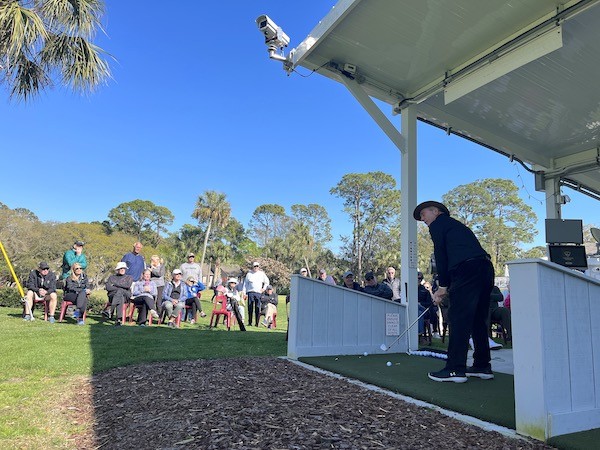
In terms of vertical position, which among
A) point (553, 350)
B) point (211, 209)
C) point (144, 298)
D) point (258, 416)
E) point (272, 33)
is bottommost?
point (258, 416)

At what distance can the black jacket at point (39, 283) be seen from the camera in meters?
8.20

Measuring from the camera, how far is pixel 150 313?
27.5 feet

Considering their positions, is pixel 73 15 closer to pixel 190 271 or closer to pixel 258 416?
pixel 190 271

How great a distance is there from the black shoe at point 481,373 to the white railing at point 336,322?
1.62 metres

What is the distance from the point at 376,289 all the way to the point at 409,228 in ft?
4.74

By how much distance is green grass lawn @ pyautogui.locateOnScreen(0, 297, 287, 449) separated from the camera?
8.65 ft

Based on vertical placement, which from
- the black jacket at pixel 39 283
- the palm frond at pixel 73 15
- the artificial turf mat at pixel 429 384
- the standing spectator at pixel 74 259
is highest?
the palm frond at pixel 73 15

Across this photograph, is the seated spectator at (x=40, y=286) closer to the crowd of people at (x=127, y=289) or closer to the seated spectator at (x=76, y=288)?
the crowd of people at (x=127, y=289)

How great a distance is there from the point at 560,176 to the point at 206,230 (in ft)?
118

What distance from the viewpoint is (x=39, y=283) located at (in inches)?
324

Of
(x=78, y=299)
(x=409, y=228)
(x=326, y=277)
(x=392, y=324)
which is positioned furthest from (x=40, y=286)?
(x=409, y=228)

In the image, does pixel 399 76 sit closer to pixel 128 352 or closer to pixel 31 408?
pixel 128 352

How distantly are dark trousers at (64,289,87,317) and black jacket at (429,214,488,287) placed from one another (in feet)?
22.2

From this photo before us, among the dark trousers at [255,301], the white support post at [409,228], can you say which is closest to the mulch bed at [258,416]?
the white support post at [409,228]
